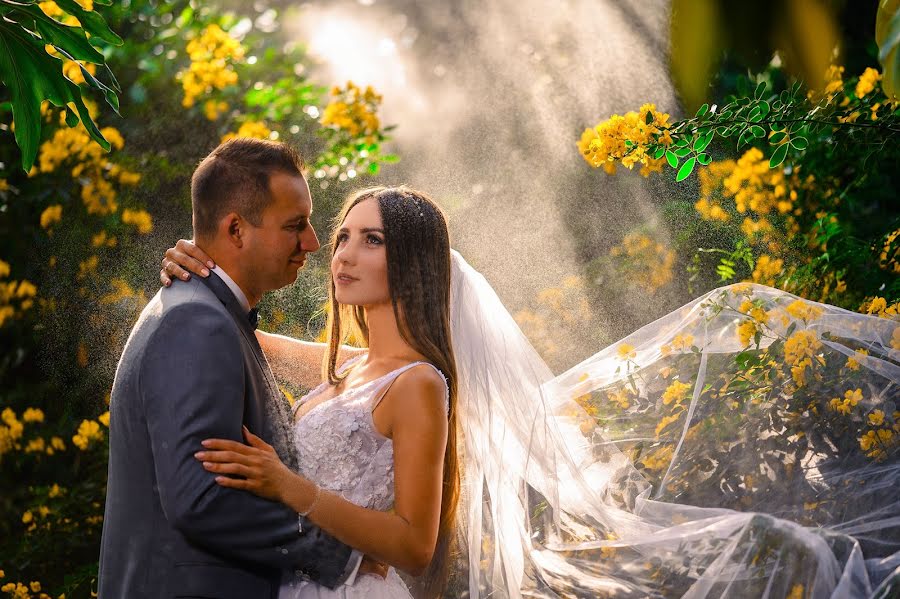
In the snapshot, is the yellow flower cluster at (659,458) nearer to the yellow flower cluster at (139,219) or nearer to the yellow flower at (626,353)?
the yellow flower at (626,353)

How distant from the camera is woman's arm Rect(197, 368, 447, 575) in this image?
1747 mm

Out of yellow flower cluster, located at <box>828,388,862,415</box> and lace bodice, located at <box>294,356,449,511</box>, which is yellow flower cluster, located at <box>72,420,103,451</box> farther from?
yellow flower cluster, located at <box>828,388,862,415</box>

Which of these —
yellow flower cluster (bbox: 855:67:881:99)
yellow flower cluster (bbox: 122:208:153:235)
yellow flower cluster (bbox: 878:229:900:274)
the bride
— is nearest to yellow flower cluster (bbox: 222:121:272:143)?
yellow flower cluster (bbox: 122:208:153:235)

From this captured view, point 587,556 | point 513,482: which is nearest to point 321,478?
point 513,482

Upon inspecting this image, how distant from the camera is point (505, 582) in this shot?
6.79ft

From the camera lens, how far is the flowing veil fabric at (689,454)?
1846mm

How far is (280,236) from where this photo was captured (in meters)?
2.06

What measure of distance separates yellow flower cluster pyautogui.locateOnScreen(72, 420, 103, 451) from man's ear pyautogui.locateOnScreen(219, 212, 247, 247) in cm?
163

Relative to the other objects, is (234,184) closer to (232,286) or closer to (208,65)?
(232,286)

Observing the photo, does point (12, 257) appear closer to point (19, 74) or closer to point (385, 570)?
point (19, 74)

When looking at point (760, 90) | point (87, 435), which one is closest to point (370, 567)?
point (760, 90)

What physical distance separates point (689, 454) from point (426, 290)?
2.44 ft

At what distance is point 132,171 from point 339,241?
5.78 ft

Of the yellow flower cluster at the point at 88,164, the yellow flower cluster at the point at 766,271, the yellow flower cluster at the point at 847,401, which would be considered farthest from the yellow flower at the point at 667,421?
the yellow flower cluster at the point at 88,164
